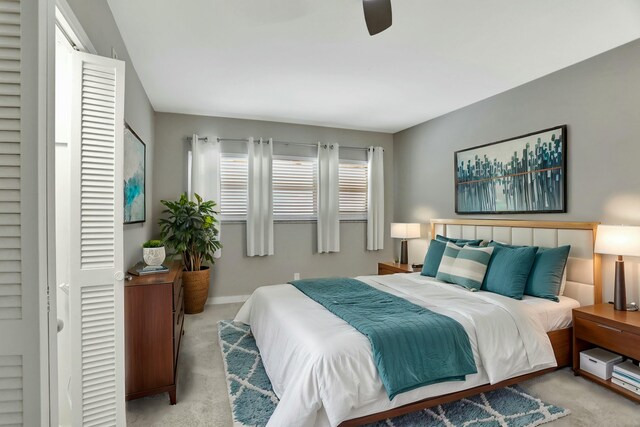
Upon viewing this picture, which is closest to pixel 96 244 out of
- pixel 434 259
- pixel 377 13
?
pixel 377 13

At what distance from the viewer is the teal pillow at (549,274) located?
9.37ft

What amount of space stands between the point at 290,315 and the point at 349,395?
789 millimetres

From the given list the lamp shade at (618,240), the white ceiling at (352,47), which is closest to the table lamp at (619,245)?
the lamp shade at (618,240)

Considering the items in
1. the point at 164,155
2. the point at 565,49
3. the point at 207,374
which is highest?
the point at 565,49

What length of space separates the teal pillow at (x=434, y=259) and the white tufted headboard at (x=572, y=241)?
54 centimetres

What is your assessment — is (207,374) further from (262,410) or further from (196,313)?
(196,313)

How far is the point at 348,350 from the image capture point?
191cm

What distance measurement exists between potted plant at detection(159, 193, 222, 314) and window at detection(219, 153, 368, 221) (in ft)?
1.52

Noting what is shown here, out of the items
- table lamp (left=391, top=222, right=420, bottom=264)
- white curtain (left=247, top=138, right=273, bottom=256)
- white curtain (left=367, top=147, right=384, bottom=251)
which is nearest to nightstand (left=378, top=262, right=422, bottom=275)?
table lamp (left=391, top=222, right=420, bottom=264)

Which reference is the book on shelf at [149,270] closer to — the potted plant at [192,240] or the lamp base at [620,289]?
the potted plant at [192,240]

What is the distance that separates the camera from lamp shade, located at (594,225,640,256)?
96.1 inches

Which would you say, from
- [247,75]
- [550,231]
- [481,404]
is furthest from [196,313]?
[550,231]

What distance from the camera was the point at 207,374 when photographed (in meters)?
2.73

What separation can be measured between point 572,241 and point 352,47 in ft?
8.57
